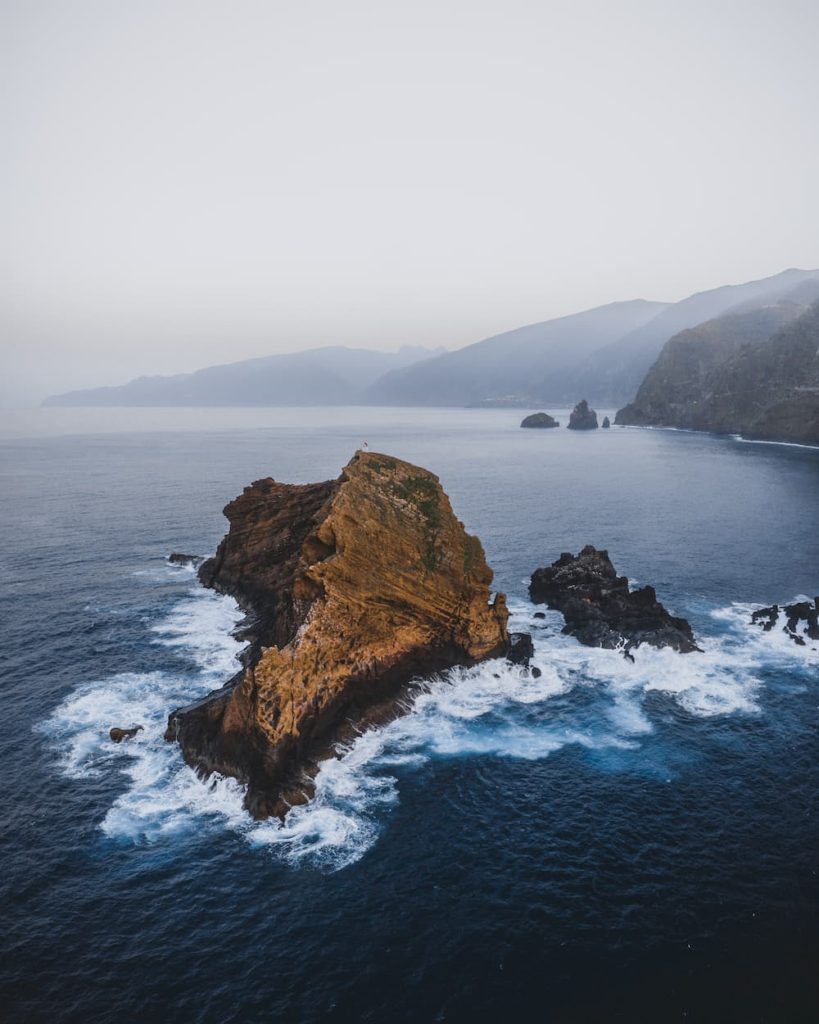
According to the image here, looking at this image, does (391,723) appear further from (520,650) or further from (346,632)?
(520,650)

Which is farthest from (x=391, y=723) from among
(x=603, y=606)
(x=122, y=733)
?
(x=603, y=606)

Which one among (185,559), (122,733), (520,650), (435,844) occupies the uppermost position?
(185,559)

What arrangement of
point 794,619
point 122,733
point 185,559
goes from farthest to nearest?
point 185,559
point 794,619
point 122,733

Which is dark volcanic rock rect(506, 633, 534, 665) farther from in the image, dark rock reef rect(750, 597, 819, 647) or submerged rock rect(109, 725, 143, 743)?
submerged rock rect(109, 725, 143, 743)

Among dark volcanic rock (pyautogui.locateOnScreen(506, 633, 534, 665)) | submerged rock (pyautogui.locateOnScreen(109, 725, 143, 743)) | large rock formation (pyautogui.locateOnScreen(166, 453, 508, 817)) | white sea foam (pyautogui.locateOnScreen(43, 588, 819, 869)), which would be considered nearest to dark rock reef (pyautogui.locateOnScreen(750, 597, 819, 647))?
white sea foam (pyautogui.locateOnScreen(43, 588, 819, 869))

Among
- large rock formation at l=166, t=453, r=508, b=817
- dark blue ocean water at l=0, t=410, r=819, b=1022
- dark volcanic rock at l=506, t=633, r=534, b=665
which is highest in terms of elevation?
large rock formation at l=166, t=453, r=508, b=817

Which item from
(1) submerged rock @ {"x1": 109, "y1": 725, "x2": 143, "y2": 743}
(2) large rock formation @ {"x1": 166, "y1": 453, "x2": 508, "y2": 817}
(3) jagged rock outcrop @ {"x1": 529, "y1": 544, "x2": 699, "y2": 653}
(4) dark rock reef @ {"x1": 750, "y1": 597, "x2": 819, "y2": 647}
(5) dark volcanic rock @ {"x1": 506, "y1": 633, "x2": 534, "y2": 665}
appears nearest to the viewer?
(2) large rock formation @ {"x1": 166, "y1": 453, "x2": 508, "y2": 817}

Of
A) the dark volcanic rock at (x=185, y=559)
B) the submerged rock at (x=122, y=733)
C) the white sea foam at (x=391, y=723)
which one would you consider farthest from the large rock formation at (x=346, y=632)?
the dark volcanic rock at (x=185, y=559)
